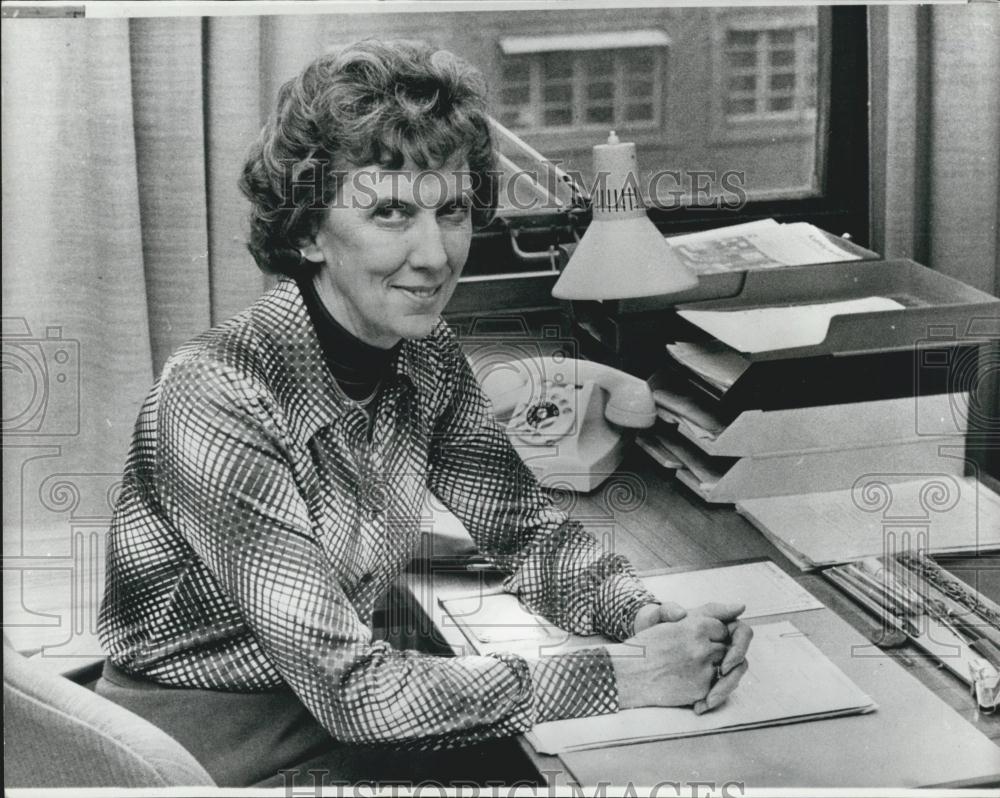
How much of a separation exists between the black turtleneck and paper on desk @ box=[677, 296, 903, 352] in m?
0.47

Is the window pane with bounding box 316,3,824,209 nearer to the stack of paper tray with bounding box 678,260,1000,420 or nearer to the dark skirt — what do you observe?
the stack of paper tray with bounding box 678,260,1000,420

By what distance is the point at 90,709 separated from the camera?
1.00 meters

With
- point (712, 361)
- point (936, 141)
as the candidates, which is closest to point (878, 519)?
point (712, 361)

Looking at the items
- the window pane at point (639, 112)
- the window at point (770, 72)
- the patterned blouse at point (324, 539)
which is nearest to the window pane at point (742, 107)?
the window at point (770, 72)

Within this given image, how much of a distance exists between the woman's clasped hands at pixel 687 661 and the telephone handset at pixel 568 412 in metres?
0.35

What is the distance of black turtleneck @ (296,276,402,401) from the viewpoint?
1268 mm

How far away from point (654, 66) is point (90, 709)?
0.95 m

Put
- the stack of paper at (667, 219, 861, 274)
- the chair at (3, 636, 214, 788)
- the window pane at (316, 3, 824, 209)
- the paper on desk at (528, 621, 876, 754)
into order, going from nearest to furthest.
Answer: the chair at (3, 636, 214, 788), the paper on desk at (528, 621, 876, 754), the window pane at (316, 3, 824, 209), the stack of paper at (667, 219, 861, 274)

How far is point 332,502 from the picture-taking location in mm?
1265

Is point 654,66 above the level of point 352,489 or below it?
above

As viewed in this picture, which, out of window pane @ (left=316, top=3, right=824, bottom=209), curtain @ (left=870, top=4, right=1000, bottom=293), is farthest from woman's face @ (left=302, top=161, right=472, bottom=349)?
curtain @ (left=870, top=4, right=1000, bottom=293)

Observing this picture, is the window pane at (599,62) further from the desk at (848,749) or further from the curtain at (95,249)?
the desk at (848,749)

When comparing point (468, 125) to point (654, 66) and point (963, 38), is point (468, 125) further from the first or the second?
point (963, 38)

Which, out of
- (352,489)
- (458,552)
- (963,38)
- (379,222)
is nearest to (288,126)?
(379,222)
